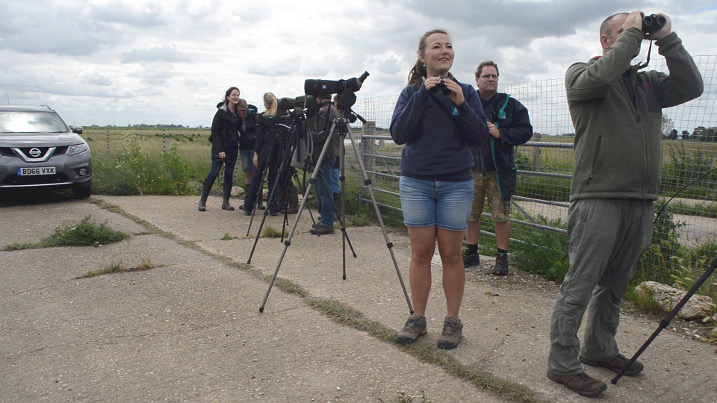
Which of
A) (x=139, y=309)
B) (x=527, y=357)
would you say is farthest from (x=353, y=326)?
(x=139, y=309)

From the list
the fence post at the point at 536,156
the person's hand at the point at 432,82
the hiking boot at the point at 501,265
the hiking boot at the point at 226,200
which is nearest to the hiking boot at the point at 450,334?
the person's hand at the point at 432,82

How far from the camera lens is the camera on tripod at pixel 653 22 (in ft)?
9.69

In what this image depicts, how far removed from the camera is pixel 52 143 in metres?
9.94

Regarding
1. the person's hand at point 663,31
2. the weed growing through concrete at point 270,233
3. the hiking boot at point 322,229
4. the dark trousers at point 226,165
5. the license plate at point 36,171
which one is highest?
the person's hand at point 663,31

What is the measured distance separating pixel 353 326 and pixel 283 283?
1228 mm

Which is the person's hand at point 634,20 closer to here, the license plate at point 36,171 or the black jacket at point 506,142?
the black jacket at point 506,142

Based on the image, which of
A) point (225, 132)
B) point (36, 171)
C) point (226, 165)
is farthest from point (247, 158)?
point (36, 171)

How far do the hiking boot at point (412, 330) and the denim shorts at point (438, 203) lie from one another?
665 mm

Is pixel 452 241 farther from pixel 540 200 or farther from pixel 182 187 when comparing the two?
pixel 182 187

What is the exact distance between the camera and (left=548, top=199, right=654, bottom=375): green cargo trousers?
308 cm

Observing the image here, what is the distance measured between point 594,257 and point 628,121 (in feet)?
2.48

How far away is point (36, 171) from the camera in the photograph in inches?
376

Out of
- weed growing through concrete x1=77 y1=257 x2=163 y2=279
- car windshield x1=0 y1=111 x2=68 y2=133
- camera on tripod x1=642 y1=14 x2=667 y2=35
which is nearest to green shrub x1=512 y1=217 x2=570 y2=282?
camera on tripod x1=642 y1=14 x2=667 y2=35

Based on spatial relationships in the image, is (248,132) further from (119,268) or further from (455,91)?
(455,91)
